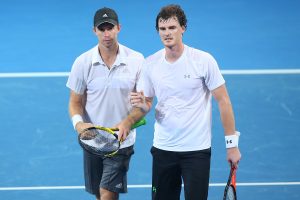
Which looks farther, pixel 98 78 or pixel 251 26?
pixel 251 26

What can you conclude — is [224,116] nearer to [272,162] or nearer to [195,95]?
[195,95]

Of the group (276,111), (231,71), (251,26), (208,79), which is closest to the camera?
(208,79)

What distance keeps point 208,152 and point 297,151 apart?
337 cm

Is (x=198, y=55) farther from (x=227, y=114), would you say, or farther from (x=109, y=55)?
(x=109, y=55)

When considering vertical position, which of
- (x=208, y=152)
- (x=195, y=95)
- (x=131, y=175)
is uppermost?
(x=195, y=95)

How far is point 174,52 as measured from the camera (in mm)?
6656

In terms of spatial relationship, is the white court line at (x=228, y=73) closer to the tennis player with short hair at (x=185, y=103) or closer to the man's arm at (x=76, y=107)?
the man's arm at (x=76, y=107)

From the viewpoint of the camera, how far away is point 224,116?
21.7ft

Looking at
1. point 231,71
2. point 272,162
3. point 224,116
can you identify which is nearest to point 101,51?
point 224,116

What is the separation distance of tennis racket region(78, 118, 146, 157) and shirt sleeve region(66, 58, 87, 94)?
0.63 m

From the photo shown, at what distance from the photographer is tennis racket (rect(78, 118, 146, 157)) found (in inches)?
265

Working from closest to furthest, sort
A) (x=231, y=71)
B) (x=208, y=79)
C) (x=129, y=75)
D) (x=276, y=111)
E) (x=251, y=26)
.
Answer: (x=208, y=79), (x=129, y=75), (x=276, y=111), (x=231, y=71), (x=251, y=26)

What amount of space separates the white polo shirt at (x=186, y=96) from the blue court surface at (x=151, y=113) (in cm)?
215

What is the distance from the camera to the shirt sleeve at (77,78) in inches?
282
